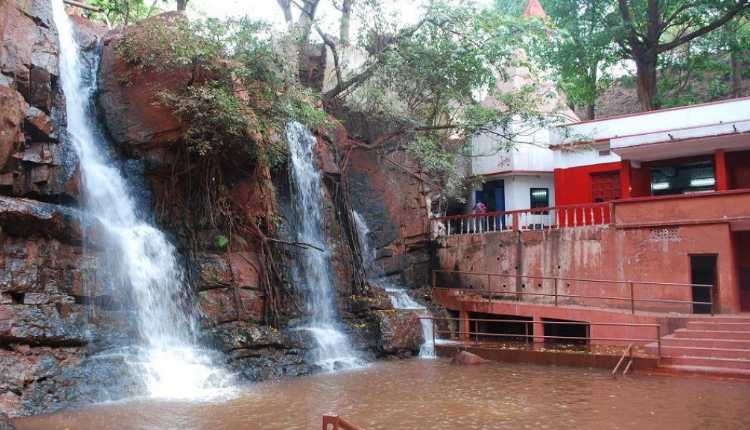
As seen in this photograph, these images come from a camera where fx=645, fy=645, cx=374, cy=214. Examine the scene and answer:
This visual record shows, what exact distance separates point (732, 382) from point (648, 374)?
5.00 ft

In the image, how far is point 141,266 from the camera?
13727 mm

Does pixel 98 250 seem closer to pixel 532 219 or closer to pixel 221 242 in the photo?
pixel 221 242

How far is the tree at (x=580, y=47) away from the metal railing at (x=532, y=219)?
6824 millimetres

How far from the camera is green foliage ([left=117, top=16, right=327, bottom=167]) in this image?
14.2 m

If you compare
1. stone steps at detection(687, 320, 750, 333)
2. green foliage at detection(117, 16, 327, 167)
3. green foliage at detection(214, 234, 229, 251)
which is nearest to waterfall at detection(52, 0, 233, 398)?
green foliage at detection(214, 234, 229, 251)

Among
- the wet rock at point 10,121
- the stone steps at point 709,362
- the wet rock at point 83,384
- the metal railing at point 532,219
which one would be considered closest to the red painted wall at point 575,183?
the metal railing at point 532,219

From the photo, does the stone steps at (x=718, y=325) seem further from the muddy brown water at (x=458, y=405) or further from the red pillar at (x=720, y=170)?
the red pillar at (x=720, y=170)

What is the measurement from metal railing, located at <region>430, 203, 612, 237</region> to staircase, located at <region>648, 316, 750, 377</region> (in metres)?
5.77

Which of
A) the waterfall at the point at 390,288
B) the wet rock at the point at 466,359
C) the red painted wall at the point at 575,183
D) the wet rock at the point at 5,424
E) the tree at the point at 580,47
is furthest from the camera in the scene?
the tree at the point at 580,47

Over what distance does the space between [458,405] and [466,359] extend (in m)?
4.63

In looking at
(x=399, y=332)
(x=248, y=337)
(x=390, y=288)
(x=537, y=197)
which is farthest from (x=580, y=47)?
(x=248, y=337)

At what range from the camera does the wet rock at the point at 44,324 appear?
1093 centimetres

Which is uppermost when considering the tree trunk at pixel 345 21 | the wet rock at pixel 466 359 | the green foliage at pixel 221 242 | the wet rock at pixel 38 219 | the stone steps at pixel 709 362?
the tree trunk at pixel 345 21

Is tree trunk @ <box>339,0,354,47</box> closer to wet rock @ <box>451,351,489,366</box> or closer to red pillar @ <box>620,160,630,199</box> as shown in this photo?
wet rock @ <box>451,351,489,366</box>
